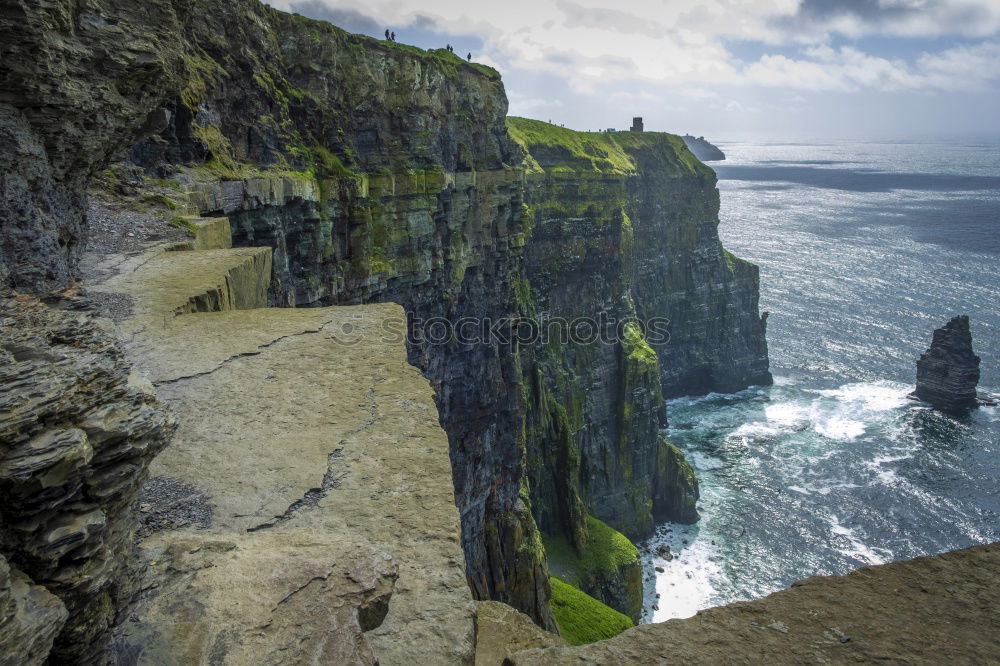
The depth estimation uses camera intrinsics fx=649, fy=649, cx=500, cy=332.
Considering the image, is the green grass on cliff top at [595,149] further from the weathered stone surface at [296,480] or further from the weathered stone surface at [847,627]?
the weathered stone surface at [847,627]

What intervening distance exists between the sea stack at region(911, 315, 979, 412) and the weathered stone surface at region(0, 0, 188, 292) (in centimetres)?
9045

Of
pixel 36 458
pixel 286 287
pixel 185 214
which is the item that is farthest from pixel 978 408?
pixel 36 458

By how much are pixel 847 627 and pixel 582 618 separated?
125ft

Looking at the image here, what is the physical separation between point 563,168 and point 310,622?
64758 millimetres

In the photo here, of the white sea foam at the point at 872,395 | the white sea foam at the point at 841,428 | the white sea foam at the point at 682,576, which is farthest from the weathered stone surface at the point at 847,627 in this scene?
the white sea foam at the point at 872,395

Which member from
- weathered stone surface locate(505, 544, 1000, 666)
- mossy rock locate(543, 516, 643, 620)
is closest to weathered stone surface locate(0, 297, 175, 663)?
weathered stone surface locate(505, 544, 1000, 666)

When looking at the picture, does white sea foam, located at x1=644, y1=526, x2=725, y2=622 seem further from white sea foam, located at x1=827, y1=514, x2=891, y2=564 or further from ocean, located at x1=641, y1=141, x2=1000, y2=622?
white sea foam, located at x1=827, y1=514, x2=891, y2=564

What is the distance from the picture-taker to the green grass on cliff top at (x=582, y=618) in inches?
1527

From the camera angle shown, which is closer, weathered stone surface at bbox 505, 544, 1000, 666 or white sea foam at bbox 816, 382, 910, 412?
weathered stone surface at bbox 505, 544, 1000, 666

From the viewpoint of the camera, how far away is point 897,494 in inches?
2544

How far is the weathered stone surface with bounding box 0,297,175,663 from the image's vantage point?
377 cm

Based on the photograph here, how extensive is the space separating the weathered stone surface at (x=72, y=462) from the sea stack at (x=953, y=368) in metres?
92.8

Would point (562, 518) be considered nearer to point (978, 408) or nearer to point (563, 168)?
point (563, 168)

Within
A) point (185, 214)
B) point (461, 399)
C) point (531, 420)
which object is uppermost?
point (185, 214)
